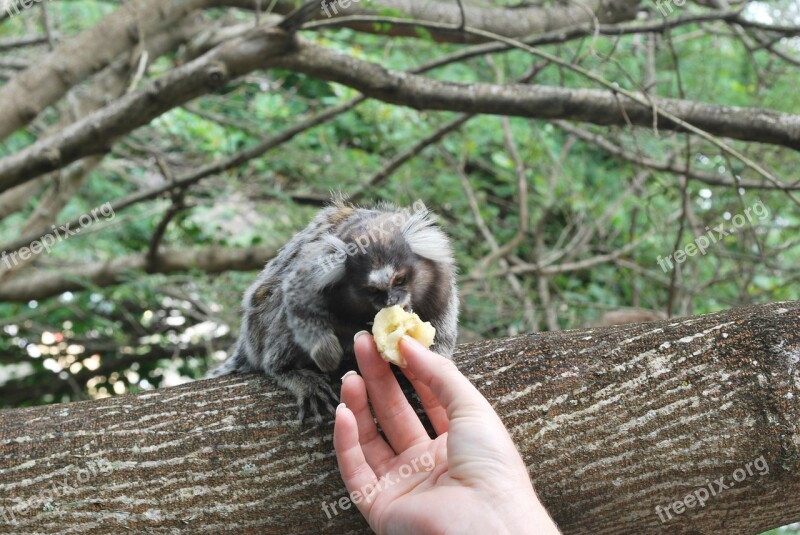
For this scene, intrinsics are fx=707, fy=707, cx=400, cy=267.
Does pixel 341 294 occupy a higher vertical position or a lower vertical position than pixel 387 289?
lower

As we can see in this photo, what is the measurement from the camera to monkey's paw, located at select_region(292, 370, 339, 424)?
9.27ft

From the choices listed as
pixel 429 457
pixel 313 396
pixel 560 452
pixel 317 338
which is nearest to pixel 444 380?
pixel 429 457

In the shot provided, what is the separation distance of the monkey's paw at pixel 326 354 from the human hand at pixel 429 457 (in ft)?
1.18

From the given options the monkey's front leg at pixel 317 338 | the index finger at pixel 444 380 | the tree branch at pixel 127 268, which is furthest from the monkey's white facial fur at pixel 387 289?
the tree branch at pixel 127 268

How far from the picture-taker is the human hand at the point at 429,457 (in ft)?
7.22

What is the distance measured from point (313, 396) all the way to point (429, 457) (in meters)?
0.58

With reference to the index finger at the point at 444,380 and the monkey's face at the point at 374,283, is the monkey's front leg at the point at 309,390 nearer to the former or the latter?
the monkey's face at the point at 374,283

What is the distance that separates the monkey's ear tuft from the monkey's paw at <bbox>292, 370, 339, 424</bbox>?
74cm

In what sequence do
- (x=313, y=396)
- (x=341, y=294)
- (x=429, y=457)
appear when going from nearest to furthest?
1. (x=429, y=457)
2. (x=313, y=396)
3. (x=341, y=294)

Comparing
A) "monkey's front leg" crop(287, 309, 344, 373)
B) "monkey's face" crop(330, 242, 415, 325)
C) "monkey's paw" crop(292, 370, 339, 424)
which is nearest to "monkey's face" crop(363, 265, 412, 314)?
"monkey's face" crop(330, 242, 415, 325)

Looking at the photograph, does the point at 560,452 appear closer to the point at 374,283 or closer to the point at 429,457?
the point at 429,457

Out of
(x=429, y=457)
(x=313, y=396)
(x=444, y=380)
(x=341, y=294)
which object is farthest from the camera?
(x=341, y=294)

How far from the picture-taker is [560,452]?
2.66 metres

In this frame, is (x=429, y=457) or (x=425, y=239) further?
(x=425, y=239)
